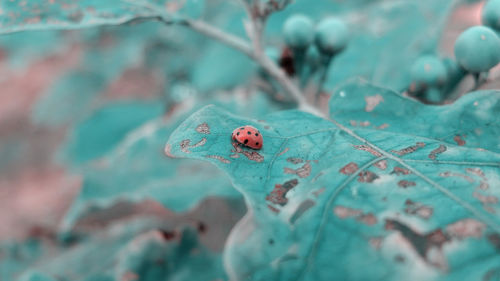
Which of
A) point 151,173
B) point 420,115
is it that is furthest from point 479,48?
point 151,173

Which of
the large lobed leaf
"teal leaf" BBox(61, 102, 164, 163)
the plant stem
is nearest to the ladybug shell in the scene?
the large lobed leaf

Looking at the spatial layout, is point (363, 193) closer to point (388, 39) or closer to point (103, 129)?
point (388, 39)

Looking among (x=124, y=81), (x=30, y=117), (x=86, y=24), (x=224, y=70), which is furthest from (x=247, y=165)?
(x=30, y=117)

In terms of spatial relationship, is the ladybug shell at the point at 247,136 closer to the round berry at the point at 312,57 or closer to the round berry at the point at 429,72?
the round berry at the point at 429,72

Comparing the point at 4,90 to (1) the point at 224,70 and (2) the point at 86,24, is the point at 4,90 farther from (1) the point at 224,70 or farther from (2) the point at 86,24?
(2) the point at 86,24

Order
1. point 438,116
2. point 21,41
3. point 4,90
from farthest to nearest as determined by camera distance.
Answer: point 4,90 < point 21,41 < point 438,116

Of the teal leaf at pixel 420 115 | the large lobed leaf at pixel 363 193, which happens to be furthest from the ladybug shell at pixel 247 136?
the teal leaf at pixel 420 115

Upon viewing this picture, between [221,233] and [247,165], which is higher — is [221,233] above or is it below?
below
